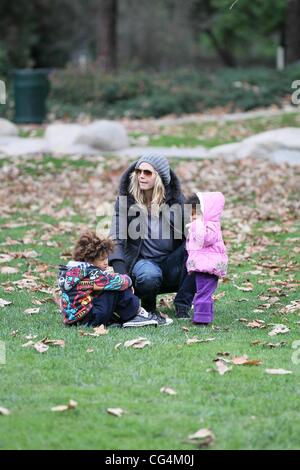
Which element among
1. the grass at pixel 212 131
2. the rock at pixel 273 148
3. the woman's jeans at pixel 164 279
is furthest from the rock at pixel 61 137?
the woman's jeans at pixel 164 279

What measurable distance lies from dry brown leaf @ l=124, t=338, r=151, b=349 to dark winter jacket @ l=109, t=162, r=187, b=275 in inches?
38.3

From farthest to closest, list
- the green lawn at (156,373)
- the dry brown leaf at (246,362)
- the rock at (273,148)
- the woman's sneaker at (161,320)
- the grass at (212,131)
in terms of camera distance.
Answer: the grass at (212,131)
the rock at (273,148)
the woman's sneaker at (161,320)
the dry brown leaf at (246,362)
the green lawn at (156,373)

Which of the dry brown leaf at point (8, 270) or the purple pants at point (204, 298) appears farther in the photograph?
the dry brown leaf at point (8, 270)

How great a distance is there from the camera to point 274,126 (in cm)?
2119

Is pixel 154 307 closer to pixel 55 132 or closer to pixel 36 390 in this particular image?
pixel 36 390

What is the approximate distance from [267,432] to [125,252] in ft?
9.86

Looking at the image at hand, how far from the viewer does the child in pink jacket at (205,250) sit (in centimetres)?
692

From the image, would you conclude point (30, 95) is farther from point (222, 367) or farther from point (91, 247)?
point (222, 367)

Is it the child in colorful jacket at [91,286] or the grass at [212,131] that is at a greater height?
the grass at [212,131]

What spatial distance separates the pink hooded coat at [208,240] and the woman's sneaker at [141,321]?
0.49 meters

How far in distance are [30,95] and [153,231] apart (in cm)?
1503

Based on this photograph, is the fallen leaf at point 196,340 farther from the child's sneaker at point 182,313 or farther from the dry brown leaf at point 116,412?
the dry brown leaf at point 116,412

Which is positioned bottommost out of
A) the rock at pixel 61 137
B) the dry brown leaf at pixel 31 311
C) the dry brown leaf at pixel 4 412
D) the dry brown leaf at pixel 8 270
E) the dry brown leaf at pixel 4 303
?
the dry brown leaf at pixel 8 270

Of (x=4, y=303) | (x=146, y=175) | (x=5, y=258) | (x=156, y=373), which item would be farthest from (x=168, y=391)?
(x=5, y=258)
